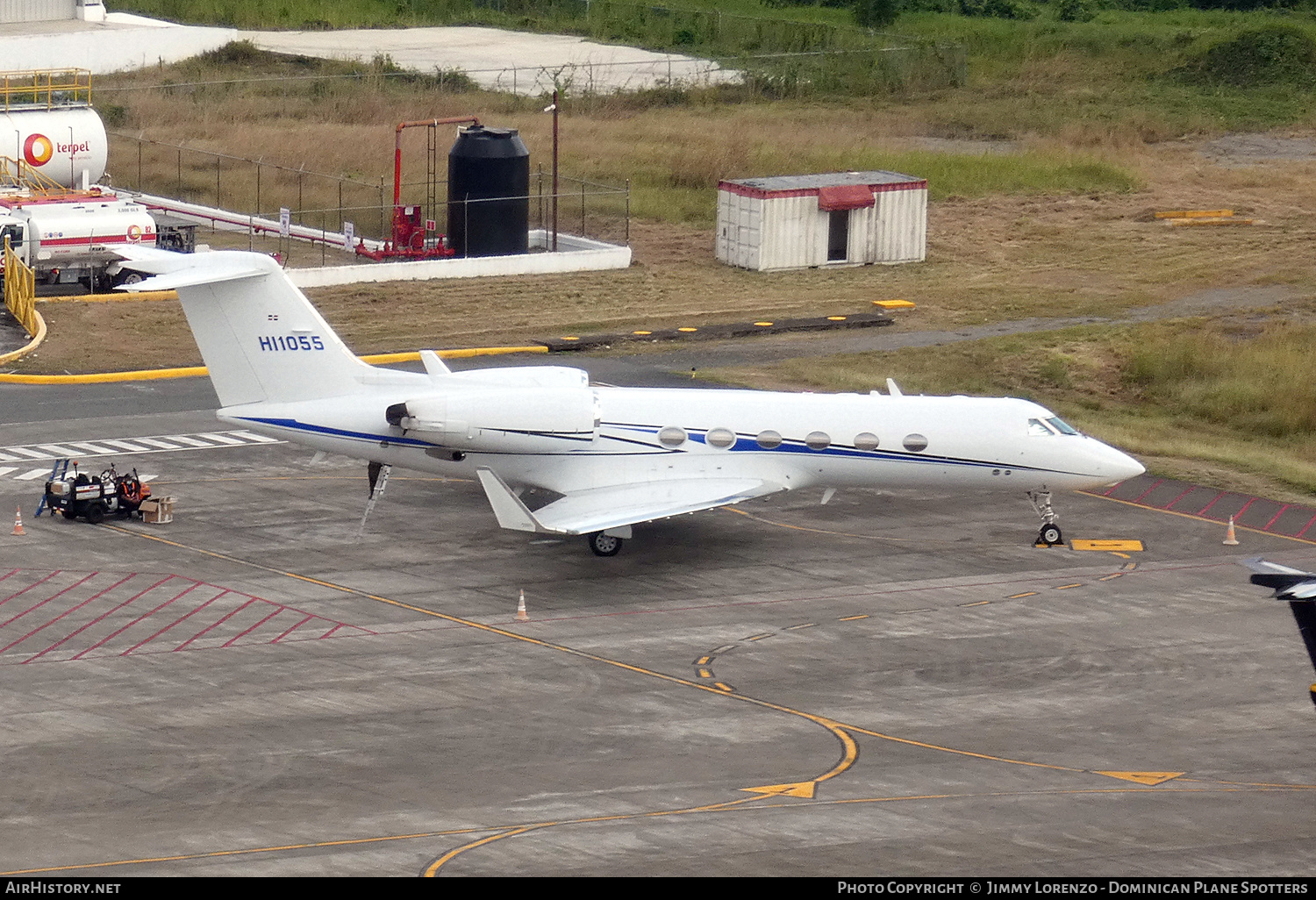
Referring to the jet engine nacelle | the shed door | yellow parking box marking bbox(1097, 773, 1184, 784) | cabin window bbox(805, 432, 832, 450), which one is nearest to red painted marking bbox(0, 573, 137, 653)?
the jet engine nacelle

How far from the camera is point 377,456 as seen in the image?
3778 cm

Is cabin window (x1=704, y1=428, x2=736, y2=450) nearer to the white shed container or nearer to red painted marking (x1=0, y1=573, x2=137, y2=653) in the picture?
red painted marking (x1=0, y1=573, x2=137, y2=653)

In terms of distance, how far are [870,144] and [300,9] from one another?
45.9m

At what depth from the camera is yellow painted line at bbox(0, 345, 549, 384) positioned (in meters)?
52.6

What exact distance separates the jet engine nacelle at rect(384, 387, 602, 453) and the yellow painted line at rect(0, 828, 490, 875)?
13128 mm

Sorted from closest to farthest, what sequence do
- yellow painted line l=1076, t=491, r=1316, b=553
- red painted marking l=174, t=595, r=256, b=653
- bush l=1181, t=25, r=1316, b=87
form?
red painted marking l=174, t=595, r=256, b=653 → yellow painted line l=1076, t=491, r=1316, b=553 → bush l=1181, t=25, r=1316, b=87

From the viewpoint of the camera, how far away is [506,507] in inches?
1368

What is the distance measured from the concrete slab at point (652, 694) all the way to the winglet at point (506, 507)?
163 cm

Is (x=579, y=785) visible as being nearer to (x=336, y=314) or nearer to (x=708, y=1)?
(x=336, y=314)

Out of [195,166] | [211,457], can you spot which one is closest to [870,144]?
[195,166]

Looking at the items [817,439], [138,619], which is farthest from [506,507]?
[817,439]

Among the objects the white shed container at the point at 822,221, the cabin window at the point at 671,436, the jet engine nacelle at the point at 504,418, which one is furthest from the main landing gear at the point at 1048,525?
the white shed container at the point at 822,221

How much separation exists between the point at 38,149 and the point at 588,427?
3676cm
